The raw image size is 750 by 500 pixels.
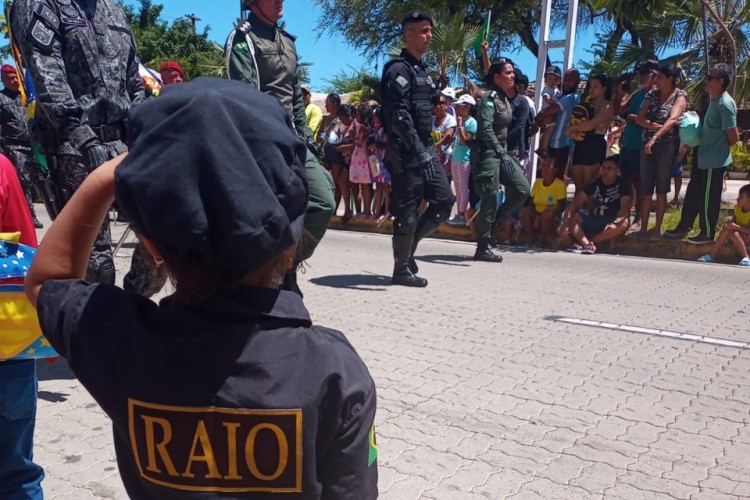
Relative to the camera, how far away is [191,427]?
51.5 inches

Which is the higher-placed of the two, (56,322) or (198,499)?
(56,322)

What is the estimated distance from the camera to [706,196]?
921 cm

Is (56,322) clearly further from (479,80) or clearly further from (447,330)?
(479,80)

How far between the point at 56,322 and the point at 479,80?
26.1 m

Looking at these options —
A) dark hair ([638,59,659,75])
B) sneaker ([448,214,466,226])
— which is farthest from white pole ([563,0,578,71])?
sneaker ([448,214,466,226])

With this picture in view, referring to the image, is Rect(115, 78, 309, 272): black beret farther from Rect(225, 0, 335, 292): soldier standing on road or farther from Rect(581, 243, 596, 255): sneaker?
Rect(581, 243, 596, 255): sneaker

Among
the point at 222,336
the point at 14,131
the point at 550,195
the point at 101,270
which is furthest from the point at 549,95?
the point at 222,336

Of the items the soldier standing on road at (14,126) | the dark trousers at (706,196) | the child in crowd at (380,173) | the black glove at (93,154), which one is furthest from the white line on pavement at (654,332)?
the soldier standing on road at (14,126)

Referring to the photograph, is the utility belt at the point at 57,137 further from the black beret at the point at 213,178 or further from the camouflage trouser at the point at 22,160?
the camouflage trouser at the point at 22,160

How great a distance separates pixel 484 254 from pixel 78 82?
Result: 577 centimetres

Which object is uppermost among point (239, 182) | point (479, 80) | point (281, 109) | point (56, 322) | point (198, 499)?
point (479, 80)

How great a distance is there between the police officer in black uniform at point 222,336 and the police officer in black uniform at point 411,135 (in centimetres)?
519

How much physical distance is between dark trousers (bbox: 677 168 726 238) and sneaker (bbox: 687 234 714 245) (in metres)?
0.04

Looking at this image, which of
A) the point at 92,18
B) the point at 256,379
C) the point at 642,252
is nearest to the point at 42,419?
the point at 92,18
